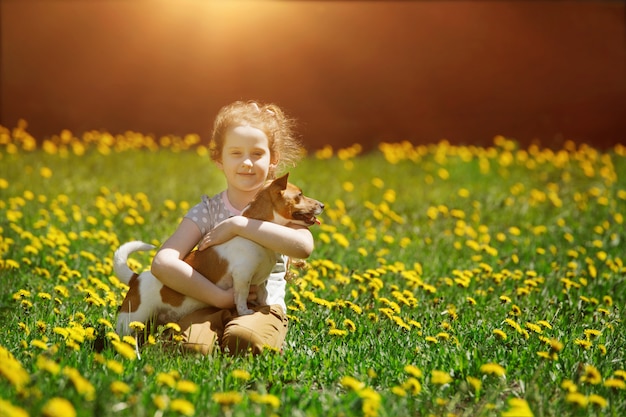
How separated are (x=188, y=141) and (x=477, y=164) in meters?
3.11

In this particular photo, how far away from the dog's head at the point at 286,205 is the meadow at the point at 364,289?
49 centimetres

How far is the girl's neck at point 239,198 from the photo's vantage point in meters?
3.68

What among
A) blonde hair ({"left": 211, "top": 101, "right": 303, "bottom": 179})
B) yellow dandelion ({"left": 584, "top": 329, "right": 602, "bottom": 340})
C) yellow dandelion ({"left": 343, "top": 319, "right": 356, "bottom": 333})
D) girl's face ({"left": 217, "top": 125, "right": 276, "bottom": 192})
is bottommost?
yellow dandelion ({"left": 343, "top": 319, "right": 356, "bottom": 333})

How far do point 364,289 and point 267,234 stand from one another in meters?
1.14

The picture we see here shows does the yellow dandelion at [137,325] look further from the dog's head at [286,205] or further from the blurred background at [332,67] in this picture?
the blurred background at [332,67]

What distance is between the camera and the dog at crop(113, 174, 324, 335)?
11.0 ft

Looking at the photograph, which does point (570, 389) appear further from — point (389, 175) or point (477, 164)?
point (477, 164)

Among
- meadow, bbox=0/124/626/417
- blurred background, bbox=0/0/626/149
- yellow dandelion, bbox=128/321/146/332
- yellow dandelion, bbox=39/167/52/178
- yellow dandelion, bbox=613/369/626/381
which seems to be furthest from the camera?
blurred background, bbox=0/0/626/149

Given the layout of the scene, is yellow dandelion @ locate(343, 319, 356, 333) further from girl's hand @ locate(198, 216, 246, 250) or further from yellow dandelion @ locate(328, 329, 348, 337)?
girl's hand @ locate(198, 216, 246, 250)

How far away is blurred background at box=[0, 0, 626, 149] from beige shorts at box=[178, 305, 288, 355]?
6.77 m

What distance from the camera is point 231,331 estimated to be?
3.27 meters

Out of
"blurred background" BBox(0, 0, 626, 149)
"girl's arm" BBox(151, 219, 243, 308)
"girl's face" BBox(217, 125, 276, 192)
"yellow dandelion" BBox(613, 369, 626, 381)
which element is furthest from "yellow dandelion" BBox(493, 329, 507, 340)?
"blurred background" BBox(0, 0, 626, 149)

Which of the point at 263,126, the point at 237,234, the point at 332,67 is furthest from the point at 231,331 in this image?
the point at 332,67

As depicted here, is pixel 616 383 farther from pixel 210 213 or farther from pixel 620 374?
pixel 210 213
